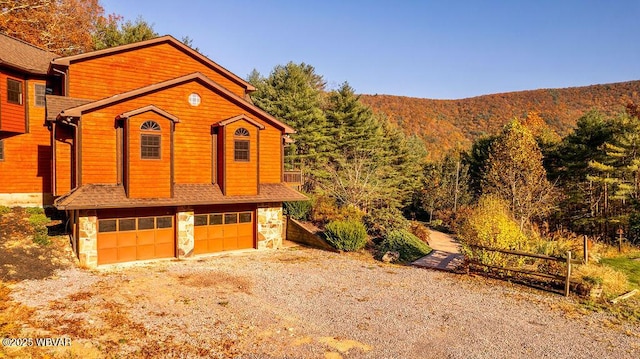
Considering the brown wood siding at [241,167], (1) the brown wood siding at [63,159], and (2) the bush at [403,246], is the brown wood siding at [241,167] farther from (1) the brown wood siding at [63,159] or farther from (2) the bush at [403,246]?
(2) the bush at [403,246]

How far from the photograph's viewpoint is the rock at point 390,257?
19141 millimetres

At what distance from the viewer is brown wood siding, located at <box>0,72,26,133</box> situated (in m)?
18.2

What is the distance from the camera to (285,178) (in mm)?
24266

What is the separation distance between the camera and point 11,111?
Result: 61.0 ft

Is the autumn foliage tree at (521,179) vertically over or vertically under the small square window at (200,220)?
over

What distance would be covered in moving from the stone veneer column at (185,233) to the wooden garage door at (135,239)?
1.28 ft

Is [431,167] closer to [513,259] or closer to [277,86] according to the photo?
[277,86]

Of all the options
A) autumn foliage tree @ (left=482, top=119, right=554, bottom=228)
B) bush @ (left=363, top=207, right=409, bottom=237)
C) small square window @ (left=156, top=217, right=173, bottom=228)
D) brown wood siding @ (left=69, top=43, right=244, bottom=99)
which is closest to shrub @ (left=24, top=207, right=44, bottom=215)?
brown wood siding @ (left=69, top=43, right=244, bottom=99)

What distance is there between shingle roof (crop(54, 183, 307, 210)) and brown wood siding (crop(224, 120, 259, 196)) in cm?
42

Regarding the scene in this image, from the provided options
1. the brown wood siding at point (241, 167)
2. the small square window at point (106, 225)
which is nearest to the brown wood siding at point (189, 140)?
the brown wood siding at point (241, 167)

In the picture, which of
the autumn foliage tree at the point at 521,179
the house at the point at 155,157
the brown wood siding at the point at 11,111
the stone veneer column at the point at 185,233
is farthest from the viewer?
the autumn foliage tree at the point at 521,179

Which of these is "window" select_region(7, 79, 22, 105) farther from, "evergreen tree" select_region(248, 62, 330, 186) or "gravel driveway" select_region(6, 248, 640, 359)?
"evergreen tree" select_region(248, 62, 330, 186)

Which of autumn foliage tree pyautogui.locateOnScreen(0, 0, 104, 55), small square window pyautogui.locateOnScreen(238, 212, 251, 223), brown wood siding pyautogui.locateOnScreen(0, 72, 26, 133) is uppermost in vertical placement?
autumn foliage tree pyautogui.locateOnScreen(0, 0, 104, 55)

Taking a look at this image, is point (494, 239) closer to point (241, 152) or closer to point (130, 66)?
point (241, 152)
